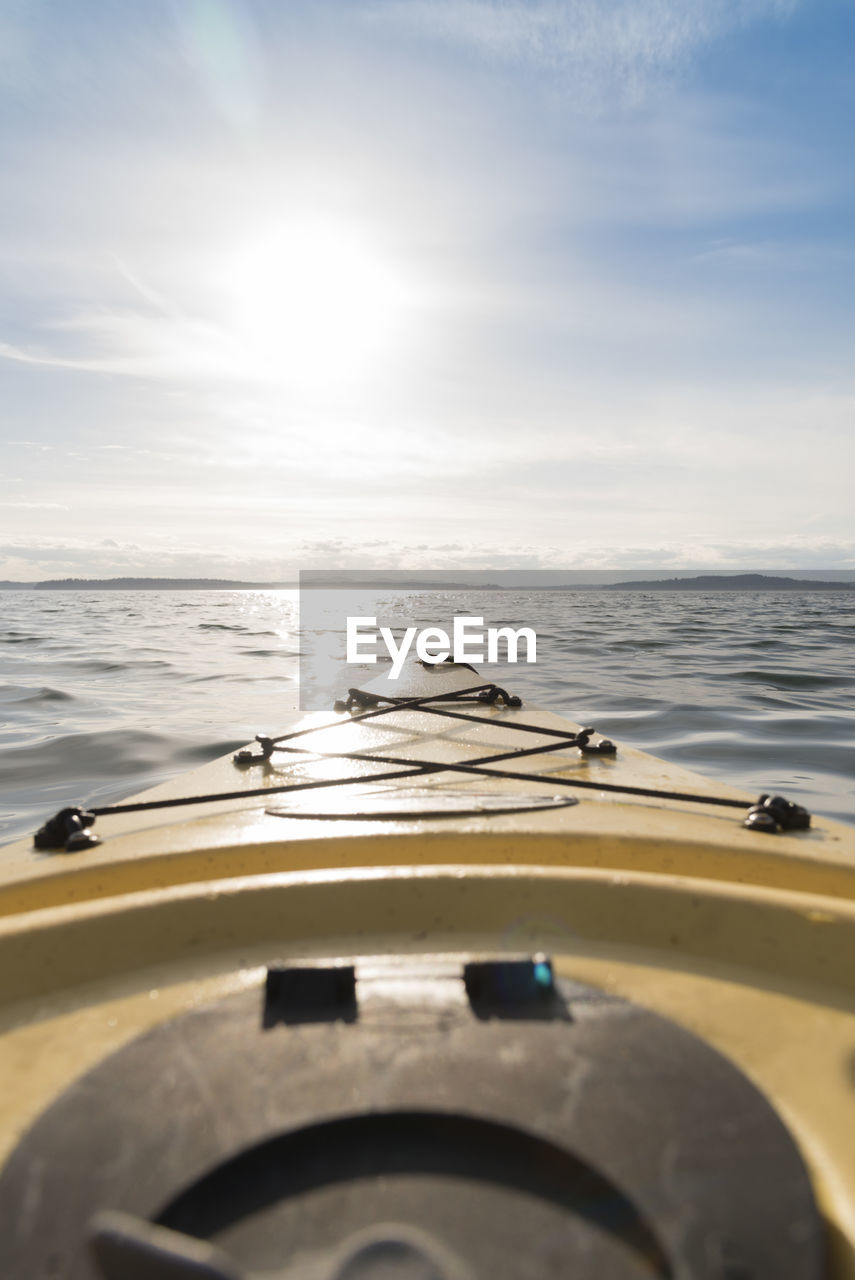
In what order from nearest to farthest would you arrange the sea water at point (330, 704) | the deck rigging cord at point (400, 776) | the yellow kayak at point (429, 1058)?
the yellow kayak at point (429, 1058) → the deck rigging cord at point (400, 776) → the sea water at point (330, 704)

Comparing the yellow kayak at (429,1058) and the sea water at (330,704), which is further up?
the yellow kayak at (429,1058)

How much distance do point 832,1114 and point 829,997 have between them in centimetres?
27

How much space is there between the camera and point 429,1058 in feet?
2.93

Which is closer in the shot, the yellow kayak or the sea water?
the yellow kayak

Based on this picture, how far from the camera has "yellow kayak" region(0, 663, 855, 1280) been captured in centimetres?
70

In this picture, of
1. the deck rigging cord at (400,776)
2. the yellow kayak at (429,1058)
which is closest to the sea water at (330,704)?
the deck rigging cord at (400,776)

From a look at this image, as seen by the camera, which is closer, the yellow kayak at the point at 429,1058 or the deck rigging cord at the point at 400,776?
the yellow kayak at the point at 429,1058

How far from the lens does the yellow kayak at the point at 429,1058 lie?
70 centimetres

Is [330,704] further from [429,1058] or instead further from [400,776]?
[429,1058]

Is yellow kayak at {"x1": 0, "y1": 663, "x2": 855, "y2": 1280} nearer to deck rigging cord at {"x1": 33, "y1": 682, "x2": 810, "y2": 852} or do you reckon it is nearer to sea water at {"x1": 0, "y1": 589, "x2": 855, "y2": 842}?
deck rigging cord at {"x1": 33, "y1": 682, "x2": 810, "y2": 852}

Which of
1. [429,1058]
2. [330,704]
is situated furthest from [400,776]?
[330,704]

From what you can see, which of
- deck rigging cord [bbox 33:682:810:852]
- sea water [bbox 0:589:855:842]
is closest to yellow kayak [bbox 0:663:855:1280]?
deck rigging cord [bbox 33:682:810:852]

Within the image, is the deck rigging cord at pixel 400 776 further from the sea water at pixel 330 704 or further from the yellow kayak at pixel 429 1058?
the sea water at pixel 330 704

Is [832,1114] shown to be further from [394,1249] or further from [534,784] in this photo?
[534,784]
